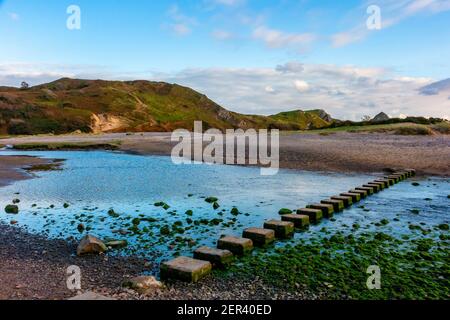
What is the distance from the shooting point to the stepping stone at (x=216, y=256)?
999 centimetres

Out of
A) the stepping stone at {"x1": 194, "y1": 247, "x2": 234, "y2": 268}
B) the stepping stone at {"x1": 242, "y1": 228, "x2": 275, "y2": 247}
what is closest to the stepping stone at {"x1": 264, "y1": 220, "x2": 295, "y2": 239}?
the stepping stone at {"x1": 242, "y1": 228, "x2": 275, "y2": 247}

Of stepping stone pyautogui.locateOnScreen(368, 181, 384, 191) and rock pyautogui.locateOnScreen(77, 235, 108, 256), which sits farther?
stepping stone pyautogui.locateOnScreen(368, 181, 384, 191)

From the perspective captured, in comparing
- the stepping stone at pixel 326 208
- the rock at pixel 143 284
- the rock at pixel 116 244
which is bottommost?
the rock at pixel 116 244

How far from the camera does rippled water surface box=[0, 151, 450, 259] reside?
1389cm

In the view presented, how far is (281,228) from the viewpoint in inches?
508

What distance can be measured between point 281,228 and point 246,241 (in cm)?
207

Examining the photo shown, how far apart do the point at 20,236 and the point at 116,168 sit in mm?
23474

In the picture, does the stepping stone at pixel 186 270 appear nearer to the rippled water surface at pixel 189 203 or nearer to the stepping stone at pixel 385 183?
the rippled water surface at pixel 189 203

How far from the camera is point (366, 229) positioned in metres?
13.9

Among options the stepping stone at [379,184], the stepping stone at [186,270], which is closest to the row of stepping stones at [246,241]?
the stepping stone at [186,270]

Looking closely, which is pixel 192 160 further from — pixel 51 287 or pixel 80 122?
pixel 80 122

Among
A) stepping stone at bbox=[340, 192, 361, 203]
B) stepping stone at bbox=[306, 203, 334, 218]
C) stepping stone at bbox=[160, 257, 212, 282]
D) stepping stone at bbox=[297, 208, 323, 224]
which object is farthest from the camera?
stepping stone at bbox=[340, 192, 361, 203]

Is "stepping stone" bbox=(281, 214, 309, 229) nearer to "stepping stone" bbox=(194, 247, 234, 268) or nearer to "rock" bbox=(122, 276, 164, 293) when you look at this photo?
"stepping stone" bbox=(194, 247, 234, 268)
